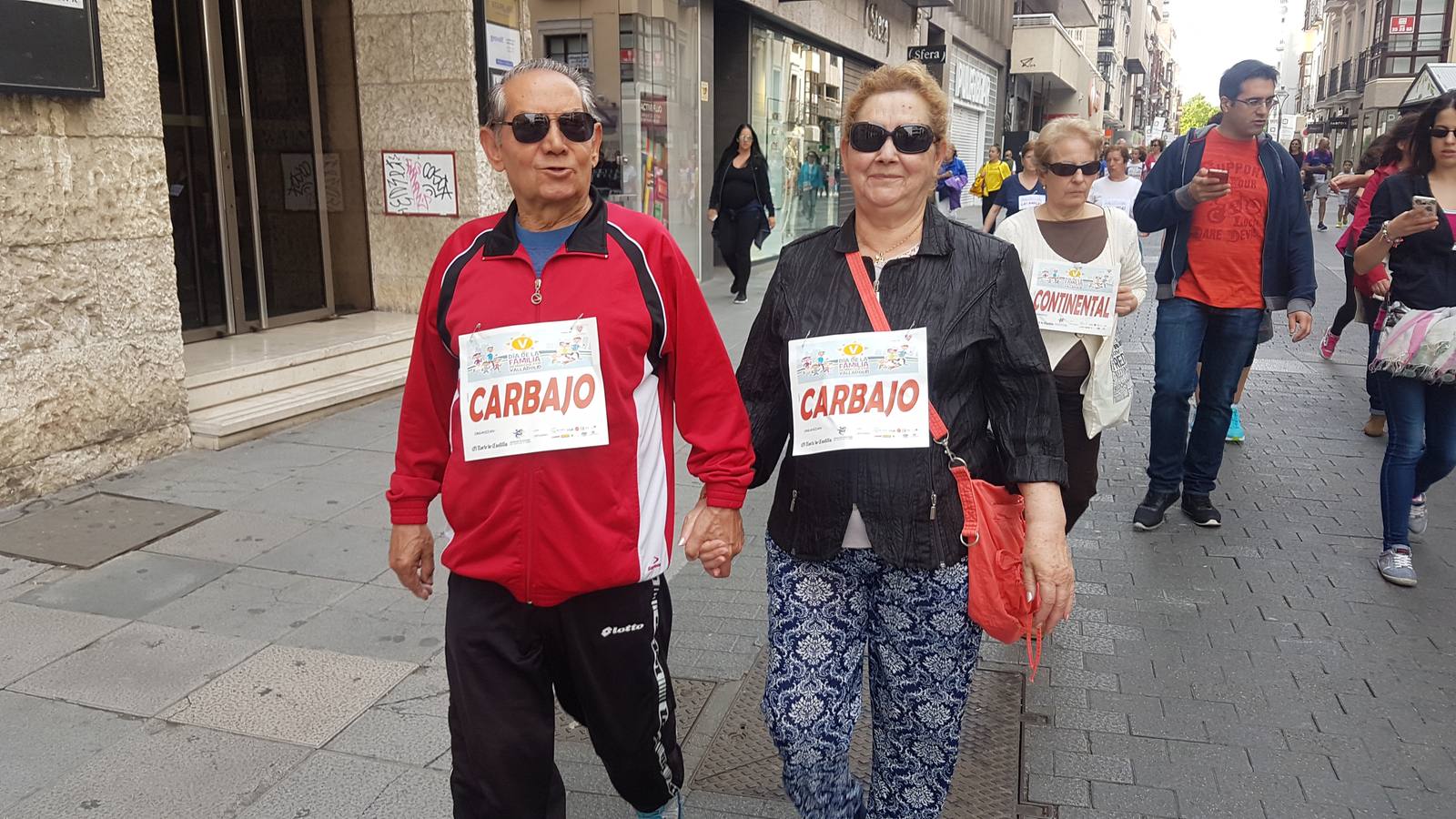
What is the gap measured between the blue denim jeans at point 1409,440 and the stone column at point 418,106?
643 centimetres

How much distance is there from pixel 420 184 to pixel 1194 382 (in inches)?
246

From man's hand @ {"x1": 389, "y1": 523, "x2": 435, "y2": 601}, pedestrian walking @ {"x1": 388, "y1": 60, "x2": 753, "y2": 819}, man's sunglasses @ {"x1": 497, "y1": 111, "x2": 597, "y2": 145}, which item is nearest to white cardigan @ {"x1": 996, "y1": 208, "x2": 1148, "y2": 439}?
pedestrian walking @ {"x1": 388, "y1": 60, "x2": 753, "y2": 819}

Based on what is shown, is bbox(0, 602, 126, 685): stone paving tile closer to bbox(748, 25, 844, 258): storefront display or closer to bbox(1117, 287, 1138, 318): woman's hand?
bbox(1117, 287, 1138, 318): woman's hand

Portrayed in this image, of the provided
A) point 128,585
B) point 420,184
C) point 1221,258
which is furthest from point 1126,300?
point 420,184

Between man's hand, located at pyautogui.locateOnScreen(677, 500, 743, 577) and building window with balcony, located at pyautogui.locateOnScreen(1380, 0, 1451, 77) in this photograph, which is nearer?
man's hand, located at pyautogui.locateOnScreen(677, 500, 743, 577)

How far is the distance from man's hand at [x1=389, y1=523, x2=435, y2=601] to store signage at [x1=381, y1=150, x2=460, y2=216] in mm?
6728

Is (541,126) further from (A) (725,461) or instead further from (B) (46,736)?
(B) (46,736)

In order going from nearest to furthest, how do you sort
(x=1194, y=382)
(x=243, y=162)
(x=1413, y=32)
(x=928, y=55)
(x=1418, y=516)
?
(x=1418, y=516), (x=1194, y=382), (x=243, y=162), (x=928, y=55), (x=1413, y=32)

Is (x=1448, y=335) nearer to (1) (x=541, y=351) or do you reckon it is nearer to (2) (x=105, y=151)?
(1) (x=541, y=351)

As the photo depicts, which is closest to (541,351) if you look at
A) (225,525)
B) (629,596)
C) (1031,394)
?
(629,596)

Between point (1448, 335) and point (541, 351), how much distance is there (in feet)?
12.4

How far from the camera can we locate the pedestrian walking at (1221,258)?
15.6 ft

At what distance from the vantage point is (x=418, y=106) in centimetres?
874

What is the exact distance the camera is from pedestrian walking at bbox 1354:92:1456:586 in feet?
14.2
